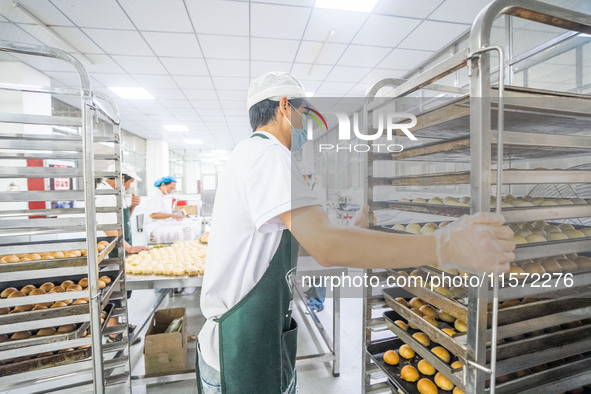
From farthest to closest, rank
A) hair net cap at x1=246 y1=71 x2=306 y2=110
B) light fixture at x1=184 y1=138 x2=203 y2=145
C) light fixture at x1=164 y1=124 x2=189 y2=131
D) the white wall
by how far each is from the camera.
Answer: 1. light fixture at x1=184 y1=138 x2=203 y2=145
2. light fixture at x1=164 y1=124 x2=189 y2=131
3. the white wall
4. hair net cap at x1=246 y1=71 x2=306 y2=110

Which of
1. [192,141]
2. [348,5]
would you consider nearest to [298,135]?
[348,5]

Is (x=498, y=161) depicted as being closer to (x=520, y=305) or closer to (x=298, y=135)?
(x=520, y=305)

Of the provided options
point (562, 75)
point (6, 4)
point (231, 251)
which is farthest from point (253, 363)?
point (6, 4)

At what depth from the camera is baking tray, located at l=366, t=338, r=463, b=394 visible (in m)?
1.12

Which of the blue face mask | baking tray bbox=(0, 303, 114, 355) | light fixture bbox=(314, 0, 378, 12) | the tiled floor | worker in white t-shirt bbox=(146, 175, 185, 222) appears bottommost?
the tiled floor

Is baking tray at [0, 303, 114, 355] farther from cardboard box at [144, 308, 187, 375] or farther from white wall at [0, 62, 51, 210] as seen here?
white wall at [0, 62, 51, 210]

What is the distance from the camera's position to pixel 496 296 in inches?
29.1

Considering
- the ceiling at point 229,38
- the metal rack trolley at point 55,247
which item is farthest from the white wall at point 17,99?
the metal rack trolley at point 55,247

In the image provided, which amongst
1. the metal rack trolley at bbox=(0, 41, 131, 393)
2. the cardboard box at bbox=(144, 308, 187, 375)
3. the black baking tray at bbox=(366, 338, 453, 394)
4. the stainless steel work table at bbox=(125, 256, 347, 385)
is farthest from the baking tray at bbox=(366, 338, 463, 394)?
the cardboard box at bbox=(144, 308, 187, 375)

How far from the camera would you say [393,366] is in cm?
125

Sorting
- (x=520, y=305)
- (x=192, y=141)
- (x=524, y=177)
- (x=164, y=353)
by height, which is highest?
(x=192, y=141)

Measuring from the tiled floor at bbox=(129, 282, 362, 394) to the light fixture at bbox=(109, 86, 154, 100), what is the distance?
3.71 metres

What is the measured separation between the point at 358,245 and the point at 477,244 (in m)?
0.30

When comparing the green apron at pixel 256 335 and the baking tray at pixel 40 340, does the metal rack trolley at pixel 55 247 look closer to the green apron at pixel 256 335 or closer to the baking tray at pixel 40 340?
the baking tray at pixel 40 340
